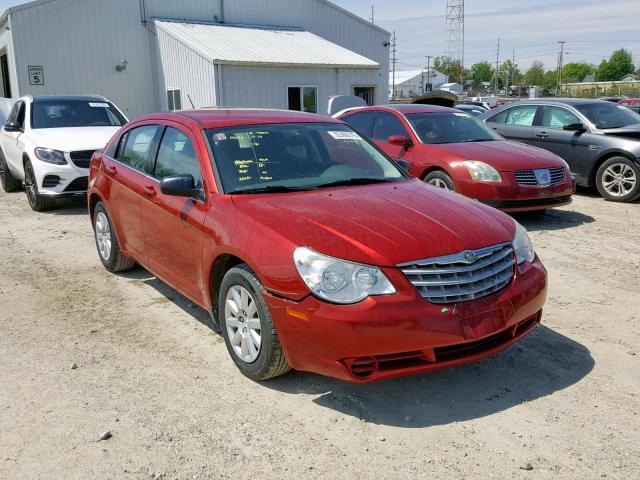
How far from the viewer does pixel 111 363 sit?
4.05 m

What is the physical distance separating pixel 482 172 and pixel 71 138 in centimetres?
614

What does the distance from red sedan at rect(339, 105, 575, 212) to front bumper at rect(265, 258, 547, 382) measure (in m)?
4.53

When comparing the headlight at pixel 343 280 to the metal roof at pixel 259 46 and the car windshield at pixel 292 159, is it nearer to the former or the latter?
the car windshield at pixel 292 159

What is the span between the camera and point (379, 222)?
3.53 meters

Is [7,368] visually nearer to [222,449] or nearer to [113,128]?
[222,449]

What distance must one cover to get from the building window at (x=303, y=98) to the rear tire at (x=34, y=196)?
12.7 metres

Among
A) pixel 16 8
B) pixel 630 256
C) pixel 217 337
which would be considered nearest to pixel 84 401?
pixel 217 337

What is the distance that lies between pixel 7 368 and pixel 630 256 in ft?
19.5

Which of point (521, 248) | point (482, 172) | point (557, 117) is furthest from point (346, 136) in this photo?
point (557, 117)

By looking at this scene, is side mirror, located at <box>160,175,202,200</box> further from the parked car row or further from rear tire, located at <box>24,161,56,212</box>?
rear tire, located at <box>24,161,56,212</box>

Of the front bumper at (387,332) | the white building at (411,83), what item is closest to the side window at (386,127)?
the front bumper at (387,332)

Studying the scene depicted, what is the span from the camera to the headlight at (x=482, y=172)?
300 inches

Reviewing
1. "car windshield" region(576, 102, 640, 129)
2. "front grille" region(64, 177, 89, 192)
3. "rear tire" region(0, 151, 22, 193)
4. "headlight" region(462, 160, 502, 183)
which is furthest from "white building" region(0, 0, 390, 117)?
"headlight" region(462, 160, 502, 183)

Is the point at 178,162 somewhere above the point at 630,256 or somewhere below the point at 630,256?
above
